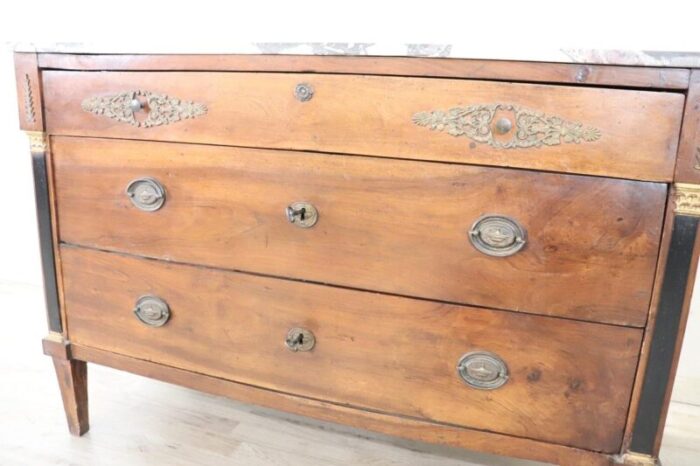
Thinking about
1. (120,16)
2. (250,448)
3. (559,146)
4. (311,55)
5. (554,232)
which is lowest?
(250,448)

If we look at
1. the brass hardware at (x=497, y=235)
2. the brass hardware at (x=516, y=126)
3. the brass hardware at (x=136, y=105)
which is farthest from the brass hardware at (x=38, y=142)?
the brass hardware at (x=497, y=235)

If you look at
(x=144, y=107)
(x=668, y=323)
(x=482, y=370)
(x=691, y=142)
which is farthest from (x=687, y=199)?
(x=144, y=107)

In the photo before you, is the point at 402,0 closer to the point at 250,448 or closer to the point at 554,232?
the point at 554,232

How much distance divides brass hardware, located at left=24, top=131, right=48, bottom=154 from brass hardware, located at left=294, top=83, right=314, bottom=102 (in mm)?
573

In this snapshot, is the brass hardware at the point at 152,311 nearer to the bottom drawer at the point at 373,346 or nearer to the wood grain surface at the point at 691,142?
the bottom drawer at the point at 373,346

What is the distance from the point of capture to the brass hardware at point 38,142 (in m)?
1.12

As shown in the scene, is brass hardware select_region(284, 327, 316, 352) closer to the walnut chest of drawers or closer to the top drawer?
the walnut chest of drawers

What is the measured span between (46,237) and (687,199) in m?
1.23

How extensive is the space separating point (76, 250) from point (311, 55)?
689mm

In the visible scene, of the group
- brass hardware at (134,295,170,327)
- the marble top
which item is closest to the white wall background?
the marble top

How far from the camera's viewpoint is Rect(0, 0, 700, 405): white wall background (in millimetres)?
1348

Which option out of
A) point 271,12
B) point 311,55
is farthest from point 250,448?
point 271,12

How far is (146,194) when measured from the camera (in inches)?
42.6

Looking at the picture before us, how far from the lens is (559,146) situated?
0.84 meters
